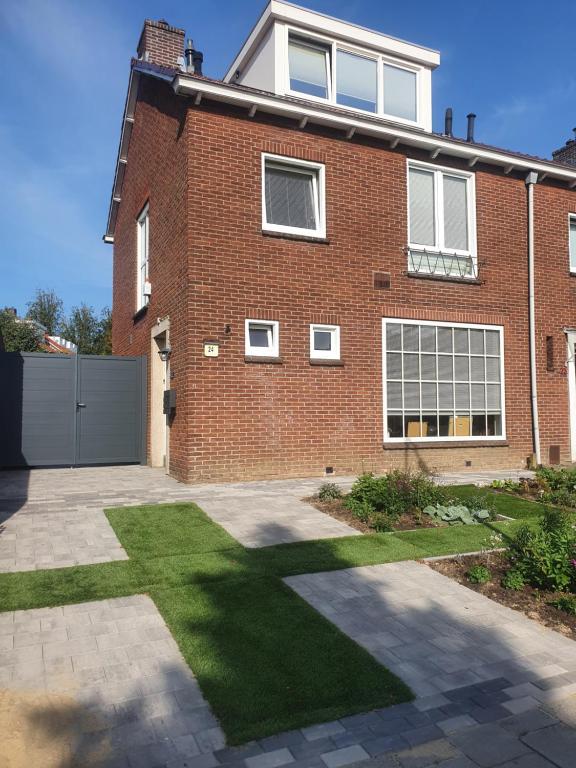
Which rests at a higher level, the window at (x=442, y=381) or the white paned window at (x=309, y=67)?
the white paned window at (x=309, y=67)

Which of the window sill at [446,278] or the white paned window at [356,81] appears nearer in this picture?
the window sill at [446,278]

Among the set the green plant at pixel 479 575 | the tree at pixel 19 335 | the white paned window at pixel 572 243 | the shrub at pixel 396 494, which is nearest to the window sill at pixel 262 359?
the shrub at pixel 396 494

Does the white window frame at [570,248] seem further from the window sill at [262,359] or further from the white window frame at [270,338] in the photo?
the window sill at [262,359]

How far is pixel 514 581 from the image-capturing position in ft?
16.2

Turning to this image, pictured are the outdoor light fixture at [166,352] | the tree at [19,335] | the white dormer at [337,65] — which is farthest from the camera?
the tree at [19,335]

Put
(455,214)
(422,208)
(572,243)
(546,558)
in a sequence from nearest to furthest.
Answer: (546,558), (422,208), (455,214), (572,243)

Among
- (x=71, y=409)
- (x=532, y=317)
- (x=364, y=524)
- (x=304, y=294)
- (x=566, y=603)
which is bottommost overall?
(x=566, y=603)

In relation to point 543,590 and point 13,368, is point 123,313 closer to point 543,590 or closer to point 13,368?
point 13,368

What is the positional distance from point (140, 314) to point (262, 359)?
15.0 ft

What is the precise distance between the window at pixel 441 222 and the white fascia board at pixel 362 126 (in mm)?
479

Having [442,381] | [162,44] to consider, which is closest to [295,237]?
[442,381]

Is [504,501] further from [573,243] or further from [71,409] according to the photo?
[71,409]

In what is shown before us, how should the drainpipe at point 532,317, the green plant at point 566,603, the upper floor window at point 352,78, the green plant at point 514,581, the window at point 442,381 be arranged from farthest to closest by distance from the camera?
the drainpipe at point 532,317 → the upper floor window at point 352,78 → the window at point 442,381 → the green plant at point 514,581 → the green plant at point 566,603

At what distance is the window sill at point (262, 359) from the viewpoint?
401 inches
